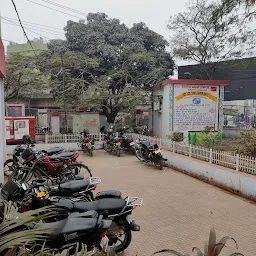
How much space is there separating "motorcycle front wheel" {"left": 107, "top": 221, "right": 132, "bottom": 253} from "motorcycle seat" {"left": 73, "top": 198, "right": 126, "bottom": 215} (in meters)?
0.21

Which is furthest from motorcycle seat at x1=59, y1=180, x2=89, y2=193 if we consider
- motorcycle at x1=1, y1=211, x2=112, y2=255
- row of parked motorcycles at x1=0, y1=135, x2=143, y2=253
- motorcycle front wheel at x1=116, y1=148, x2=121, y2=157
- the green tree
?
the green tree

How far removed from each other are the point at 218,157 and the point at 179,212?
7.90 feet

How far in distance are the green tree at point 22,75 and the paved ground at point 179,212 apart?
22.1 feet

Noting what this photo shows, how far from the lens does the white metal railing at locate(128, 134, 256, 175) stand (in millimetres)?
5691

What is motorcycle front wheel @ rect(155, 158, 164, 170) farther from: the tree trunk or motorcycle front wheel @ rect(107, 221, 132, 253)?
the tree trunk

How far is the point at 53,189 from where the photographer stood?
3.80m

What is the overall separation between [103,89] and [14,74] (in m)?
4.18

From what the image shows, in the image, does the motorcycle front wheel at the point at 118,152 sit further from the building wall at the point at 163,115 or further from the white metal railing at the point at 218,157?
the building wall at the point at 163,115

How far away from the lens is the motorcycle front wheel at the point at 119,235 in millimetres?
3188

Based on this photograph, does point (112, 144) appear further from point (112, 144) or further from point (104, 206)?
point (104, 206)

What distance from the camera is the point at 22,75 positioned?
1221 cm

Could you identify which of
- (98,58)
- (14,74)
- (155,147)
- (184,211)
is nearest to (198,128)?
(155,147)

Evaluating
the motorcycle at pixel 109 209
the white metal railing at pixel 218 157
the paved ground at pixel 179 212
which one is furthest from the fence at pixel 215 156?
the motorcycle at pixel 109 209

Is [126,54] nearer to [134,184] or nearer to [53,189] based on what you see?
[134,184]
